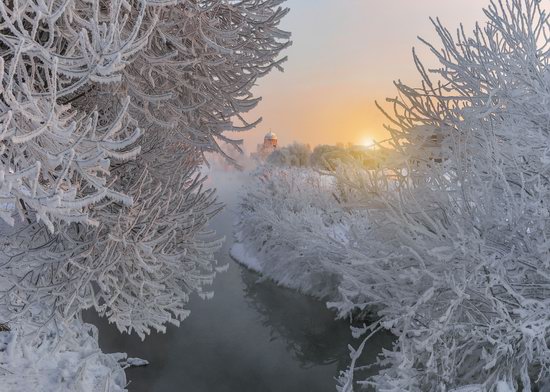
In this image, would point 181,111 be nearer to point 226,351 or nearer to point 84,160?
point 84,160

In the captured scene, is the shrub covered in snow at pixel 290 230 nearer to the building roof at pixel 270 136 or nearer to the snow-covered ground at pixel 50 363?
the snow-covered ground at pixel 50 363

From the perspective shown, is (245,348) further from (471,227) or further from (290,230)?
(471,227)

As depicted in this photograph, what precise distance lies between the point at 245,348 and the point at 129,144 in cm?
710

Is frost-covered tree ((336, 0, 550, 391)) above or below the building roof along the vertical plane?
below

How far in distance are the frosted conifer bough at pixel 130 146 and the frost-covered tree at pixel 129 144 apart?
0.8 inches

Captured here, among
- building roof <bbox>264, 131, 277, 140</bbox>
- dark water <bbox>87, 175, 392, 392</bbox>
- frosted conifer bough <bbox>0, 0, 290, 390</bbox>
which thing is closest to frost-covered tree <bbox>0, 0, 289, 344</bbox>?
frosted conifer bough <bbox>0, 0, 290, 390</bbox>

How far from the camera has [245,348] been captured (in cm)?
1125

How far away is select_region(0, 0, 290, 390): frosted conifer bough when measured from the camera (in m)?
4.98

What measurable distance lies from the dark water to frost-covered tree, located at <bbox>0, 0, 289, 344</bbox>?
2.39 m

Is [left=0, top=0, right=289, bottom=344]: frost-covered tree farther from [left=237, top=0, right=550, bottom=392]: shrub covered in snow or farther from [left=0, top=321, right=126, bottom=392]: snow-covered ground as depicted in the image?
[left=237, top=0, right=550, bottom=392]: shrub covered in snow

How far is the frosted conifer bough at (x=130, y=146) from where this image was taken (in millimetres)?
4984

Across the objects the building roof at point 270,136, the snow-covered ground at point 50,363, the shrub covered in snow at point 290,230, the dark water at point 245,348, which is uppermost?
the building roof at point 270,136

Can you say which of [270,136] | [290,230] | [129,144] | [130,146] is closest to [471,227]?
[129,144]

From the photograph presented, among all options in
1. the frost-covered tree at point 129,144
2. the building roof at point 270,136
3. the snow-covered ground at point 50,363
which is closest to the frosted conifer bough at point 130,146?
the frost-covered tree at point 129,144
